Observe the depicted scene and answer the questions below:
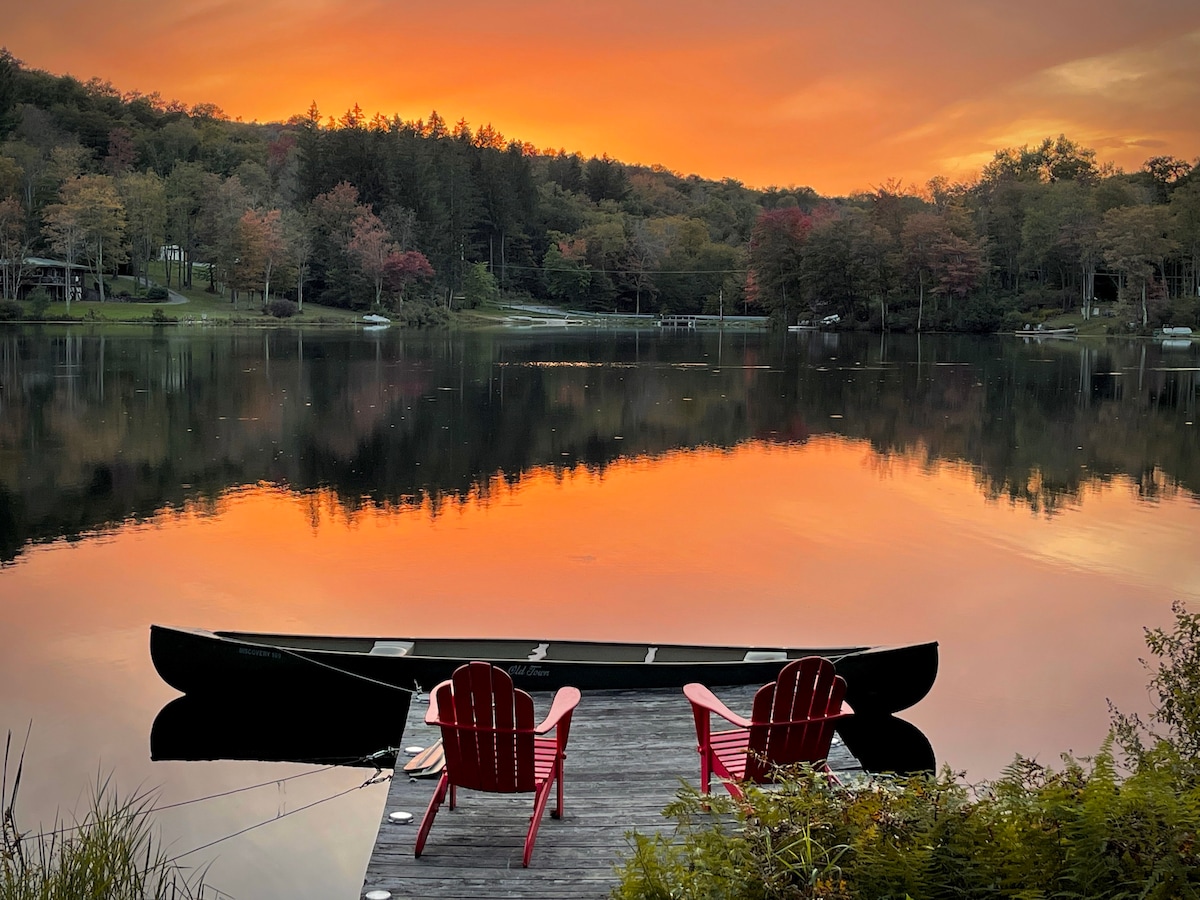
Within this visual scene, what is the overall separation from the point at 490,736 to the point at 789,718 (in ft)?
5.60

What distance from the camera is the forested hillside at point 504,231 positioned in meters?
83.6

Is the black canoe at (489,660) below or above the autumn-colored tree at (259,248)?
below

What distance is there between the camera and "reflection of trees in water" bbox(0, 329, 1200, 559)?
Answer: 66.4 ft

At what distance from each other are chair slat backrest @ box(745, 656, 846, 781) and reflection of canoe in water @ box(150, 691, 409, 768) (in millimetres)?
3440

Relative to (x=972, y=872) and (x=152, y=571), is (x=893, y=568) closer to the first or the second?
(x=152, y=571)

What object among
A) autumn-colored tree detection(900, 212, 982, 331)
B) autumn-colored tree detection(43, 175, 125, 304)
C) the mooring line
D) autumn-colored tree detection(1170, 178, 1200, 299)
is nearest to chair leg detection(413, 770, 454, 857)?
the mooring line

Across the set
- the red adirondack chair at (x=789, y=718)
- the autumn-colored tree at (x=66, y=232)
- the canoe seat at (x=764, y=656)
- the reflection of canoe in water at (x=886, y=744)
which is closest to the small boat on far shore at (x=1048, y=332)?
the autumn-colored tree at (x=66, y=232)

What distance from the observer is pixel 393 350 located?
188 feet

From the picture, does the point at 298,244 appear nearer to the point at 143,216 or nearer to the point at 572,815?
the point at 143,216

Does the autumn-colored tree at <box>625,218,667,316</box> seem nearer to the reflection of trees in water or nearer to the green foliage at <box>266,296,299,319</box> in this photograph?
the green foliage at <box>266,296,299,319</box>

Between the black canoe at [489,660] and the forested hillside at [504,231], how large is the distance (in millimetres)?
78487

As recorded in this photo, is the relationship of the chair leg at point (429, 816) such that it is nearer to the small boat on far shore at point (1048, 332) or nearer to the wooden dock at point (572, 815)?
the wooden dock at point (572, 815)

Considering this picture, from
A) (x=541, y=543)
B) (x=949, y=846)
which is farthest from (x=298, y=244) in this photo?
(x=949, y=846)

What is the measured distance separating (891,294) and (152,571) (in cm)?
8649
